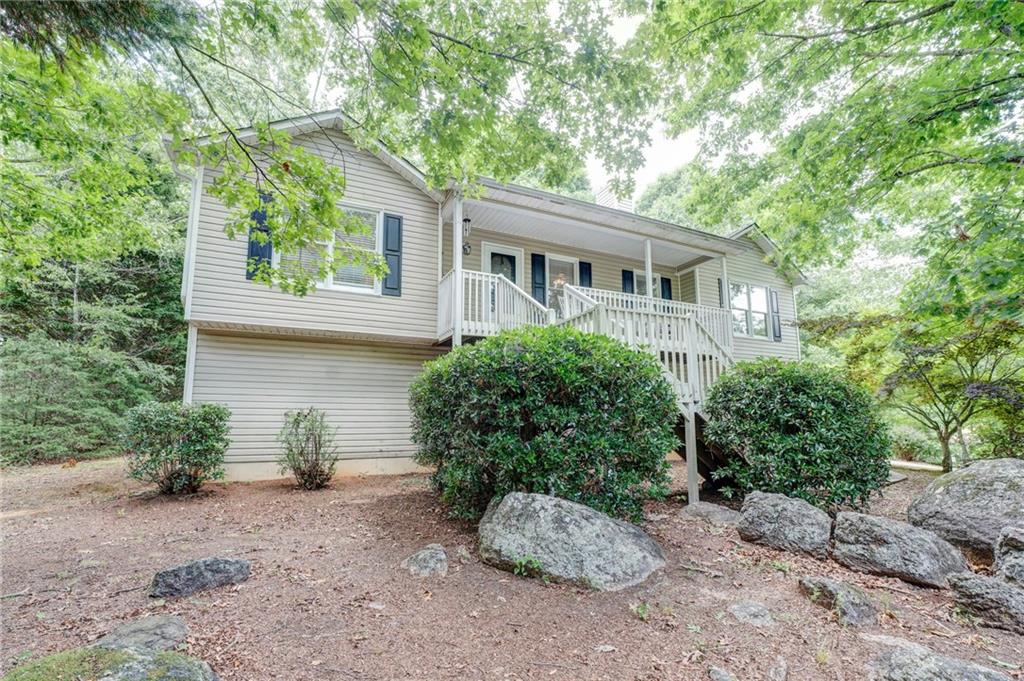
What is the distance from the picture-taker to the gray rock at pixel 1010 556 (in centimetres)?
314

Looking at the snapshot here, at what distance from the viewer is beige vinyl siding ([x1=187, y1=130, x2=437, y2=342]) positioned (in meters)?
7.57

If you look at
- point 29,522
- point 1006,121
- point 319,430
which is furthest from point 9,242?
point 1006,121

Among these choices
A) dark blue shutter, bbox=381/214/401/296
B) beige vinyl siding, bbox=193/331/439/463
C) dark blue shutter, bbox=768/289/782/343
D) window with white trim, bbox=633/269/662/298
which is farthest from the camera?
dark blue shutter, bbox=768/289/782/343

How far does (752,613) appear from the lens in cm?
290

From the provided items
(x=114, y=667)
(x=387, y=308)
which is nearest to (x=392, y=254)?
(x=387, y=308)

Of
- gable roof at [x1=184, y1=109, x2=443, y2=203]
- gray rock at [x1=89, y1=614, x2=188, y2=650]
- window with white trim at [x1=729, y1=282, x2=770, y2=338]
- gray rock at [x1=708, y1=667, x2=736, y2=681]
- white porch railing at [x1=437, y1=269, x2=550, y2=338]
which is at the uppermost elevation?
gable roof at [x1=184, y1=109, x2=443, y2=203]

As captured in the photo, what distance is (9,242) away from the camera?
5629 mm

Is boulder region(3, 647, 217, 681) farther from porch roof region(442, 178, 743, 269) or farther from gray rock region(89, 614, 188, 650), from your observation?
porch roof region(442, 178, 743, 269)

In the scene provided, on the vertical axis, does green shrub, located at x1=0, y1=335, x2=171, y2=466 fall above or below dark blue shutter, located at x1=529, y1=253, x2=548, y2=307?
below

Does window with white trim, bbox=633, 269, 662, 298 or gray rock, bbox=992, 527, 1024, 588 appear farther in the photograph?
window with white trim, bbox=633, 269, 662, 298

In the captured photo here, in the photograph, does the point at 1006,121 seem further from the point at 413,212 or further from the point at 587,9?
the point at 413,212

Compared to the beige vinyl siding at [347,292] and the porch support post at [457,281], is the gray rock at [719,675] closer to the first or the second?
the porch support post at [457,281]

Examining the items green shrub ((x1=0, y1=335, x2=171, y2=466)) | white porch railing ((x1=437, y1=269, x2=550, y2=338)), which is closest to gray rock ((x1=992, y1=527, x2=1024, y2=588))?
white porch railing ((x1=437, y1=269, x2=550, y2=338))

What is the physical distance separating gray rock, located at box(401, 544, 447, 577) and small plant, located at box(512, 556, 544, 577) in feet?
1.77
